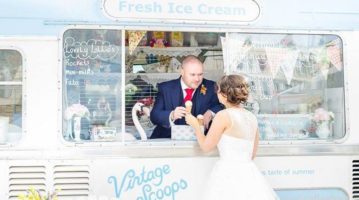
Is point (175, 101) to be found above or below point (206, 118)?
above

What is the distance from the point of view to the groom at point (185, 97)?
433cm

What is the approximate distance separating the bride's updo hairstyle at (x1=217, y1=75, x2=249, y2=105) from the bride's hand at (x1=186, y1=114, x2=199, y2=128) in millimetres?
364

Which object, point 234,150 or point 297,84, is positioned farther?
point 297,84

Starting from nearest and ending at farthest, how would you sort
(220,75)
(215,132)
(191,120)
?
1. (215,132)
2. (191,120)
3. (220,75)

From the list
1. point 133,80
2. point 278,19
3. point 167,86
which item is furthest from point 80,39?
point 278,19

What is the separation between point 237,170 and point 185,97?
37.8 inches

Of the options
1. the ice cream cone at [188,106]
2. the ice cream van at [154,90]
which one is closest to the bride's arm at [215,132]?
the ice cream van at [154,90]

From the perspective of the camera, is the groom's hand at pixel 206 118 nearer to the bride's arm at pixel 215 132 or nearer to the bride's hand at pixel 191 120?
the bride's hand at pixel 191 120

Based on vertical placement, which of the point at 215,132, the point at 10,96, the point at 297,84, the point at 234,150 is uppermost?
the point at 297,84

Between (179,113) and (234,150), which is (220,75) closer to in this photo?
(179,113)

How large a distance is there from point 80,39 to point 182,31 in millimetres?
802

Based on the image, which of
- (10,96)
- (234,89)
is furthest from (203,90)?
(10,96)

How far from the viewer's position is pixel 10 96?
154 inches

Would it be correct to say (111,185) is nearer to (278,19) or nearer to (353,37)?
(278,19)
